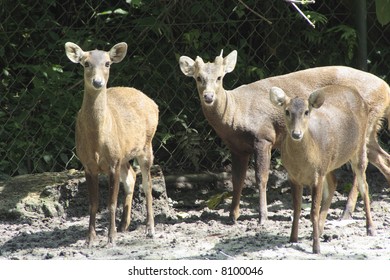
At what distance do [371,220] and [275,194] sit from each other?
1840mm

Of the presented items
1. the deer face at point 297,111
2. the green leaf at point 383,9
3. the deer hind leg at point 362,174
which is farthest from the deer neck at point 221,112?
the green leaf at point 383,9

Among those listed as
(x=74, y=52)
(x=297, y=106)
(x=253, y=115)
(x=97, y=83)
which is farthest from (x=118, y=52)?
(x=297, y=106)

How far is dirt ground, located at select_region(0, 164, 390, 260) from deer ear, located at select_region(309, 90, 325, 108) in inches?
41.2

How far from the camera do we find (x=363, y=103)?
25.1 feet

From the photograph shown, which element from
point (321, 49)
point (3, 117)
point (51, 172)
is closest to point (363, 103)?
point (321, 49)

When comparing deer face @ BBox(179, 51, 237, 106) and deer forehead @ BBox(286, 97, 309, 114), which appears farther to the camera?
deer face @ BBox(179, 51, 237, 106)

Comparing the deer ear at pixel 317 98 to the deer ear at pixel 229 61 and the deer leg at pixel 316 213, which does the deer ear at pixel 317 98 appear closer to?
the deer leg at pixel 316 213

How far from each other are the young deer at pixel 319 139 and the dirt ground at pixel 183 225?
278 millimetres

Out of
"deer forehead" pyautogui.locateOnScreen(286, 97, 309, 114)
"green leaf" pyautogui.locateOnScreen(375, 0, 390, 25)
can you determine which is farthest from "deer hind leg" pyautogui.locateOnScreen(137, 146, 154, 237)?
"green leaf" pyautogui.locateOnScreen(375, 0, 390, 25)

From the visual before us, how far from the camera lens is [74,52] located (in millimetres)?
7586

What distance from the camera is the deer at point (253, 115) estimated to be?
26.8ft

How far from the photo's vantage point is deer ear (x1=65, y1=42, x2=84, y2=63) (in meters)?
7.50

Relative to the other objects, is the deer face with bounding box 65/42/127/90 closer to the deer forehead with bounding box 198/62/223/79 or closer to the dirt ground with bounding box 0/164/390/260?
the deer forehead with bounding box 198/62/223/79

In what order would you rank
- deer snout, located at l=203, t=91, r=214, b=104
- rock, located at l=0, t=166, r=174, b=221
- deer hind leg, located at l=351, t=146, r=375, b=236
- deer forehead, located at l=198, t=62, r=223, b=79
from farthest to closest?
rock, located at l=0, t=166, r=174, b=221 → deer forehead, located at l=198, t=62, r=223, b=79 → deer snout, located at l=203, t=91, r=214, b=104 → deer hind leg, located at l=351, t=146, r=375, b=236
